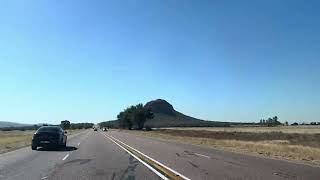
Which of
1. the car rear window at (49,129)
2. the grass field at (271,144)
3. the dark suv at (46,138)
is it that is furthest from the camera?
the car rear window at (49,129)

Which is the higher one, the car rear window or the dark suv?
the car rear window

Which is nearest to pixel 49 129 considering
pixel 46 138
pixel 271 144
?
pixel 46 138

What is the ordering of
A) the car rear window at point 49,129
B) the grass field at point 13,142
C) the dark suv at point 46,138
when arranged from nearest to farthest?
the dark suv at point 46,138 < the car rear window at point 49,129 < the grass field at point 13,142

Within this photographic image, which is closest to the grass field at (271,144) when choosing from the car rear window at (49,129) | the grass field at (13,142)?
the car rear window at (49,129)

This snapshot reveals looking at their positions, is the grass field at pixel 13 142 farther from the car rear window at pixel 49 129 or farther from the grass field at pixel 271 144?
the grass field at pixel 271 144

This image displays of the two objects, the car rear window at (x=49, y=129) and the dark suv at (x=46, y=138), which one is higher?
the car rear window at (x=49, y=129)

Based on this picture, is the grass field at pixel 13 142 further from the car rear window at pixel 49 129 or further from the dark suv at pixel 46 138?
the car rear window at pixel 49 129

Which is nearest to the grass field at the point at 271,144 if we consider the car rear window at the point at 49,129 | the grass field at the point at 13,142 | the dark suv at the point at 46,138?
the dark suv at the point at 46,138

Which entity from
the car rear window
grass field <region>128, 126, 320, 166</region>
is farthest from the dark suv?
grass field <region>128, 126, 320, 166</region>

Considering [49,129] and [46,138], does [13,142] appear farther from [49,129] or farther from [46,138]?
[46,138]

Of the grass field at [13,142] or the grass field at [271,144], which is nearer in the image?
the grass field at [271,144]

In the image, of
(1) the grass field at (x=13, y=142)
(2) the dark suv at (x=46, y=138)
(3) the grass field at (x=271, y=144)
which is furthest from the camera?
(1) the grass field at (x=13, y=142)

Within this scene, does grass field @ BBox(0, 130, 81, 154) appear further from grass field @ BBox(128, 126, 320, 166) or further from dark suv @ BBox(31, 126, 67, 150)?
grass field @ BBox(128, 126, 320, 166)

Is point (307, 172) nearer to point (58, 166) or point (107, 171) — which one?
point (107, 171)
